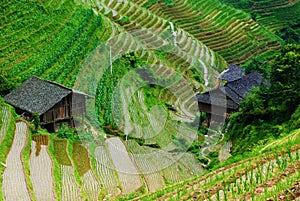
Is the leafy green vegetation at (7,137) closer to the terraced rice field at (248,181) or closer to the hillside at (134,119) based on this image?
the hillside at (134,119)

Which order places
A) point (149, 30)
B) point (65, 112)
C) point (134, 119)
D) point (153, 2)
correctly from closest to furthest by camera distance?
point (65, 112)
point (134, 119)
point (149, 30)
point (153, 2)

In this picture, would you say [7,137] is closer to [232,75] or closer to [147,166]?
[147,166]

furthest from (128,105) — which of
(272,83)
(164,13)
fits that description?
Result: (164,13)

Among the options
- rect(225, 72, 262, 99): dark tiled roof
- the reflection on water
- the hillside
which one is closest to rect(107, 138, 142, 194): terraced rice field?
the hillside

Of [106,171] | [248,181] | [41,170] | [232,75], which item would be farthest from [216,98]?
[248,181]

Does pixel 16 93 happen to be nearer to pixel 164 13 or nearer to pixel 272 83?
pixel 272 83

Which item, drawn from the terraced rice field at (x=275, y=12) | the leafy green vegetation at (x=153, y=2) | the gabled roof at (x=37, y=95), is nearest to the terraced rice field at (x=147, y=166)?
the gabled roof at (x=37, y=95)

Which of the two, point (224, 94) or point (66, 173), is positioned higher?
point (224, 94)
